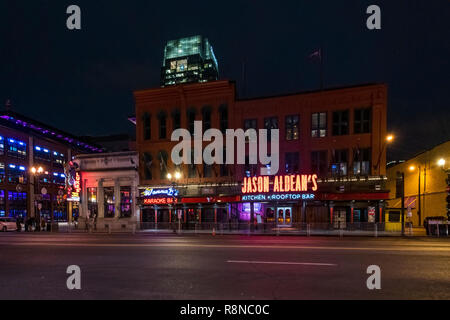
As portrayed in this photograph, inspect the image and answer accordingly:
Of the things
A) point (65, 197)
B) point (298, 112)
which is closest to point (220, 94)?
point (298, 112)

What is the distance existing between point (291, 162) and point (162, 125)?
14645mm

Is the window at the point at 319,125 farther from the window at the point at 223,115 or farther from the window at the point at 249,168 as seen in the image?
the window at the point at 223,115

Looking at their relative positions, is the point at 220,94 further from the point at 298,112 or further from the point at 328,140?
the point at 328,140

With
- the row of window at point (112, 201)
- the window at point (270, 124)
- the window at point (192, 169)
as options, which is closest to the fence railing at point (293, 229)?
the window at point (192, 169)

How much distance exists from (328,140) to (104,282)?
2568 centimetres

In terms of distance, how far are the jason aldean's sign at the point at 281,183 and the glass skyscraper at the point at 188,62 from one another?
160 meters

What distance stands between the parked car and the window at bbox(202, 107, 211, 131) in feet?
81.1

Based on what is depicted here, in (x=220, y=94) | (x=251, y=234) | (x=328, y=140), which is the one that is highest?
(x=220, y=94)

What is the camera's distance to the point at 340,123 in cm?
2998

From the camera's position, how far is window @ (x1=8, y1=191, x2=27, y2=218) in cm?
5575

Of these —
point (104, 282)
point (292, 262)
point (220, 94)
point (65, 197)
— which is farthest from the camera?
point (65, 197)

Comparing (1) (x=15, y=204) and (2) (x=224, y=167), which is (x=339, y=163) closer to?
(2) (x=224, y=167)

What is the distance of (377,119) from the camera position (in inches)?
1127
